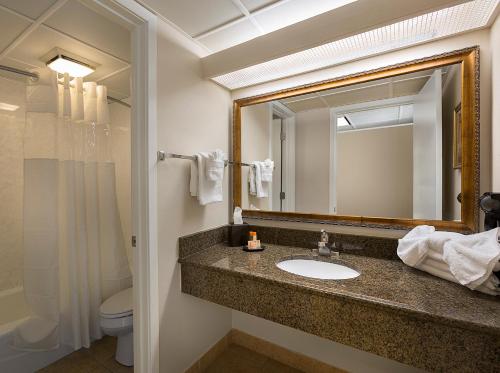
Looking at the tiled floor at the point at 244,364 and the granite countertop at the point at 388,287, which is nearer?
the granite countertop at the point at 388,287

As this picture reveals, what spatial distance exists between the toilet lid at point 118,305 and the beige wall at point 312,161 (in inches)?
53.2

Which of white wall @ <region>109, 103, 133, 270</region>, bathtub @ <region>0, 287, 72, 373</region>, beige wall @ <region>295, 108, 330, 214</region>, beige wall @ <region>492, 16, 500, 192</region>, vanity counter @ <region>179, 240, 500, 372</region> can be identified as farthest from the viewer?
white wall @ <region>109, 103, 133, 270</region>

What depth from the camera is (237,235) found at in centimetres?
161

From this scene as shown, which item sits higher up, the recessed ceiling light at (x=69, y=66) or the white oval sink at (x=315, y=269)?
the recessed ceiling light at (x=69, y=66)

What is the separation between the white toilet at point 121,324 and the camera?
1.56m

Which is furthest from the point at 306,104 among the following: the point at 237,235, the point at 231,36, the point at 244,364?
the point at 244,364

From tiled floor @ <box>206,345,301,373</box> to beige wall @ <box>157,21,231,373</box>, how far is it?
0.14 meters

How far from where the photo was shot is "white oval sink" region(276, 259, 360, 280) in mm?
1289

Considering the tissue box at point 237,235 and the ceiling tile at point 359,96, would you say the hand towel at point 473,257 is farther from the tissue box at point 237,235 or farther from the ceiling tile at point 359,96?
the tissue box at point 237,235

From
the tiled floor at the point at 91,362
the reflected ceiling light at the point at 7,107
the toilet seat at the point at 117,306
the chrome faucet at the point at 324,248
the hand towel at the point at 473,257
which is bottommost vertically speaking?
the tiled floor at the point at 91,362

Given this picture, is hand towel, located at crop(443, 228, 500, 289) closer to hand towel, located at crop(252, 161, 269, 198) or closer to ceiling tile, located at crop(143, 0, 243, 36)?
hand towel, located at crop(252, 161, 269, 198)

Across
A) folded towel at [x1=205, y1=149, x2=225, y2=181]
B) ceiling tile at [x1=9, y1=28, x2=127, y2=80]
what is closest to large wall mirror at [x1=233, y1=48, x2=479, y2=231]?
folded towel at [x1=205, y1=149, x2=225, y2=181]

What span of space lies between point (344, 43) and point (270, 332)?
1870mm

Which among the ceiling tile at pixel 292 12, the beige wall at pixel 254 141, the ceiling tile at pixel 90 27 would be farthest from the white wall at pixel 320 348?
the ceiling tile at pixel 90 27
